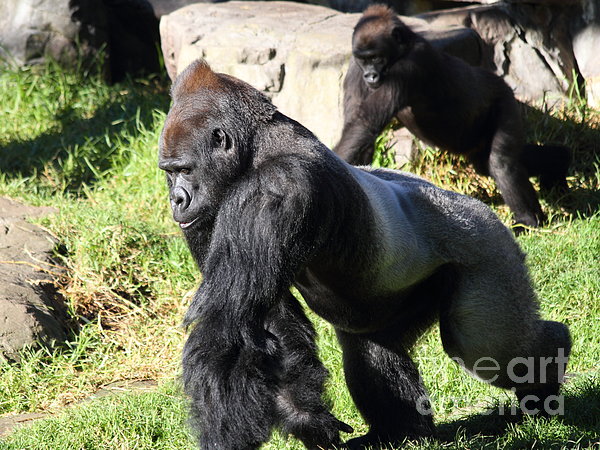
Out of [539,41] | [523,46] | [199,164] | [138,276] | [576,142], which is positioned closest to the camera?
[199,164]

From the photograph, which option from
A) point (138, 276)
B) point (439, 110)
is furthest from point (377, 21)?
point (138, 276)

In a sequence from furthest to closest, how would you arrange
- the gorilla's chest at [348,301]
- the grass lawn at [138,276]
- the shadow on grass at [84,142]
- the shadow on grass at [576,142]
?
the shadow on grass at [84,142], the shadow on grass at [576,142], the grass lawn at [138,276], the gorilla's chest at [348,301]

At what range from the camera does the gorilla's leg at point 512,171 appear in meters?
6.07

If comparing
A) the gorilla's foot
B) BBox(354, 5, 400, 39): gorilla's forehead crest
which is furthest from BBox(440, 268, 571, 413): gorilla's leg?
BBox(354, 5, 400, 39): gorilla's forehead crest

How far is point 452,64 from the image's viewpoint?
6324 mm

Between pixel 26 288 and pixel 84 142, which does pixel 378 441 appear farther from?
pixel 84 142

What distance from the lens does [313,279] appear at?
314 centimetres

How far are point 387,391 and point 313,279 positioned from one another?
Answer: 2.09 ft

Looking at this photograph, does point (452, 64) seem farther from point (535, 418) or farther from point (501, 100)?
point (535, 418)

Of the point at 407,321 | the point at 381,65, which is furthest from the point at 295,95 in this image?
the point at 407,321

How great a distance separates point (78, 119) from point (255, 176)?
5.94m

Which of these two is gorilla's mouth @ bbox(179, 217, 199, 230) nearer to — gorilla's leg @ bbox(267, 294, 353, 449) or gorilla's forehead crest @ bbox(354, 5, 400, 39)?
gorilla's leg @ bbox(267, 294, 353, 449)

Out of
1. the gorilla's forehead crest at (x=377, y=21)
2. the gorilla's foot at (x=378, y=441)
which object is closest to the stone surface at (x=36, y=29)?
the gorilla's forehead crest at (x=377, y=21)

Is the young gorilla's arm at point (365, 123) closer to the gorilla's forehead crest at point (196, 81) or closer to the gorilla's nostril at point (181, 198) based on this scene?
the gorilla's forehead crest at point (196, 81)
